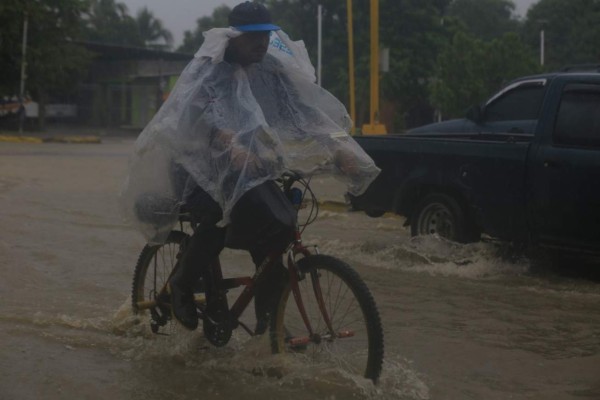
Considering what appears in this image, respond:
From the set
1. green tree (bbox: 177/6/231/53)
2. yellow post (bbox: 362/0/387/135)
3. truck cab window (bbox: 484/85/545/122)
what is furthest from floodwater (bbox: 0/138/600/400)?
green tree (bbox: 177/6/231/53)

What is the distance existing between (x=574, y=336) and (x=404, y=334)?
1121mm

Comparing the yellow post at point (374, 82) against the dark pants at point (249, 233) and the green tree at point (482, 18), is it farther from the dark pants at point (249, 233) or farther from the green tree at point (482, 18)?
the green tree at point (482, 18)

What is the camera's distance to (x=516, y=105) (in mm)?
12930

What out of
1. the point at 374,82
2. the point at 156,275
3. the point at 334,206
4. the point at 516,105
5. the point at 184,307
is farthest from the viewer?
the point at 374,82

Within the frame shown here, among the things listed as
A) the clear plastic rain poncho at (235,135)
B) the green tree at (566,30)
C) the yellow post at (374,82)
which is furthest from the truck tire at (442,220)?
the green tree at (566,30)

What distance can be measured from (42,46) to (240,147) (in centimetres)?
3946

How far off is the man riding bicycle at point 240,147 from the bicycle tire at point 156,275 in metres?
0.32

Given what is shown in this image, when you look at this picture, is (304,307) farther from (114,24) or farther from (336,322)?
(114,24)

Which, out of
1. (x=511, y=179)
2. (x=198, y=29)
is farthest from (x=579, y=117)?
(x=198, y=29)

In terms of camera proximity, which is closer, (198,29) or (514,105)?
(514,105)

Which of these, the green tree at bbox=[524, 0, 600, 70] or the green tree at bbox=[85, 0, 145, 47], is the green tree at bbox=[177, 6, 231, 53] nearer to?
the green tree at bbox=[85, 0, 145, 47]

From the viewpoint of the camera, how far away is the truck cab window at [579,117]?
27.5 feet

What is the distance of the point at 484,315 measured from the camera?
727cm

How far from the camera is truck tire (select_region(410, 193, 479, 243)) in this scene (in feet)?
30.6
